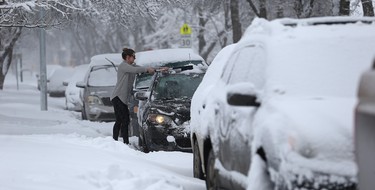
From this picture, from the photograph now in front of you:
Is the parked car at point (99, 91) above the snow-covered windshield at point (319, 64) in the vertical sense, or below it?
below

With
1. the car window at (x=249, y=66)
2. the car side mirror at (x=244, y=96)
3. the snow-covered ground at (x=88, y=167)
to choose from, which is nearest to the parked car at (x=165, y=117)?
the snow-covered ground at (x=88, y=167)

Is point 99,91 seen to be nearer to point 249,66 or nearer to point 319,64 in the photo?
point 249,66

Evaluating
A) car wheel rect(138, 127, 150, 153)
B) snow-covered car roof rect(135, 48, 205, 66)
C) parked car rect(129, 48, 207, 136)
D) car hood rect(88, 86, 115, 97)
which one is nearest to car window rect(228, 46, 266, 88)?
car wheel rect(138, 127, 150, 153)

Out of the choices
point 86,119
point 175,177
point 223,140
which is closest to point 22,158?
point 175,177

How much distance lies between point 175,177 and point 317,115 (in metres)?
3.59

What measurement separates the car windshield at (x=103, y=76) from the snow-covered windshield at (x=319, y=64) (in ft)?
43.1

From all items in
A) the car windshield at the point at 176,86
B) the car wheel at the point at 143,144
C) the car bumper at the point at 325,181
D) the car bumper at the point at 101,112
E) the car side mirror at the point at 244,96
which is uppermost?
the car side mirror at the point at 244,96

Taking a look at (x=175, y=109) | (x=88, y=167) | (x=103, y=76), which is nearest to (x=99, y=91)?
(x=103, y=76)

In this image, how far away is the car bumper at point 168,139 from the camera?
34.7 feet

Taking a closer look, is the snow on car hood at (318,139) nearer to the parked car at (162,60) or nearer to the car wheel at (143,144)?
the car wheel at (143,144)

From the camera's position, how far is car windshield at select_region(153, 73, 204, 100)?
1148 cm

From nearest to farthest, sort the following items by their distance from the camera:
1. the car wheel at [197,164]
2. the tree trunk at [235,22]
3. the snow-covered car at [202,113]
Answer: the snow-covered car at [202,113]
the car wheel at [197,164]
the tree trunk at [235,22]

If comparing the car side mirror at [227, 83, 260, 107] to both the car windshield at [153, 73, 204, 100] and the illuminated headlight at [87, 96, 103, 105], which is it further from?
the illuminated headlight at [87, 96, 103, 105]

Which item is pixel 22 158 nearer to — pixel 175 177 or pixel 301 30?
pixel 175 177
